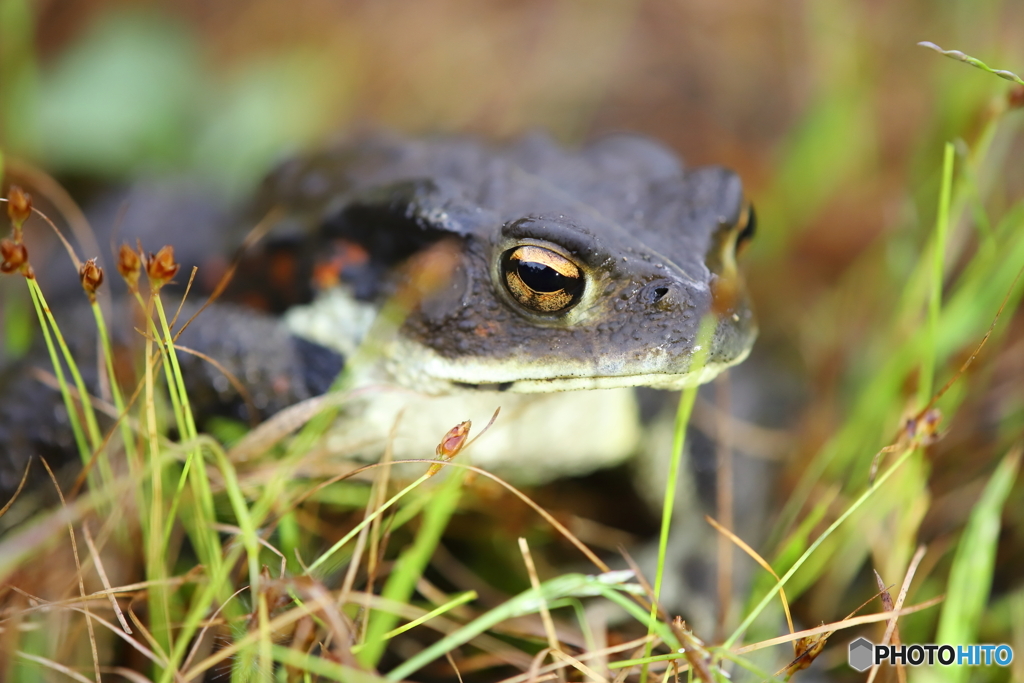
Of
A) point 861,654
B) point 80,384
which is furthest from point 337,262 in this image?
point 861,654

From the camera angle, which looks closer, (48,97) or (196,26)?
(48,97)

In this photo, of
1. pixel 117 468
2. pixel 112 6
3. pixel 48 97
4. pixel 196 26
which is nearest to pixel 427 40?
pixel 196 26

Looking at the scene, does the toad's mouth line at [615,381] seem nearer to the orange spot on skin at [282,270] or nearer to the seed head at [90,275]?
the orange spot on skin at [282,270]

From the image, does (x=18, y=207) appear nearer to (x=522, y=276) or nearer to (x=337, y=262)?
(x=337, y=262)

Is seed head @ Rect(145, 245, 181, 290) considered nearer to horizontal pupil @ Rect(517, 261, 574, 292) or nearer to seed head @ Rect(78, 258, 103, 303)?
seed head @ Rect(78, 258, 103, 303)

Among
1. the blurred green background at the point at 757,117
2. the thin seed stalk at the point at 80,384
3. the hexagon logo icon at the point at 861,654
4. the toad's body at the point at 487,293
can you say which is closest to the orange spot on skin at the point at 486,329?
the toad's body at the point at 487,293

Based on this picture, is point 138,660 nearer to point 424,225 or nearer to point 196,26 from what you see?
point 424,225

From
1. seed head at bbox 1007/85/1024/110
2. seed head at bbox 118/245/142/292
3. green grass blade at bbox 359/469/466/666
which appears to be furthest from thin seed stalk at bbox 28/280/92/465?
seed head at bbox 1007/85/1024/110
